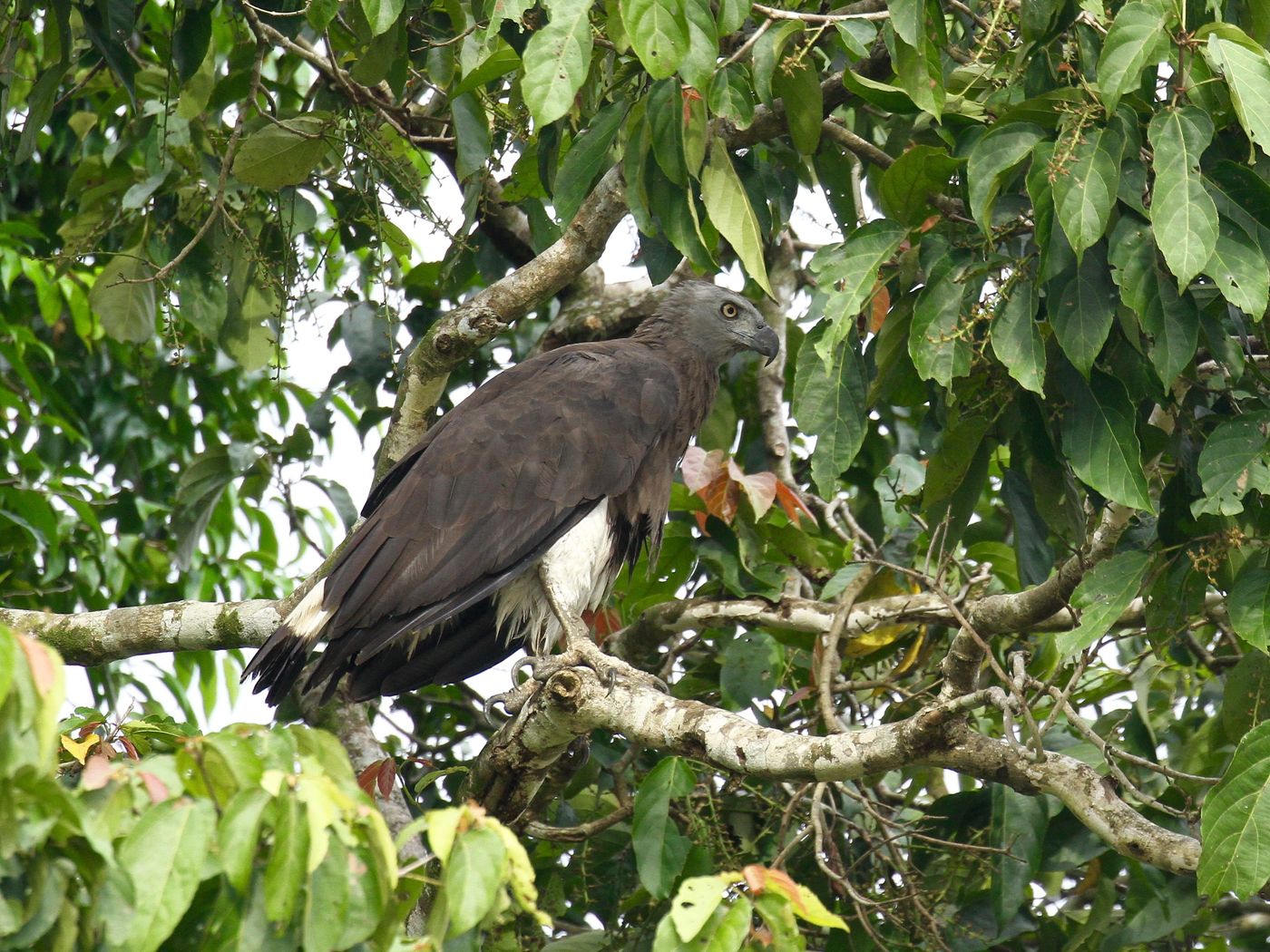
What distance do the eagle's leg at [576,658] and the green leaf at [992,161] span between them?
5.02 ft

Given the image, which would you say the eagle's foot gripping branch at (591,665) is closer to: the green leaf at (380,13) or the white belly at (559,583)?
the white belly at (559,583)

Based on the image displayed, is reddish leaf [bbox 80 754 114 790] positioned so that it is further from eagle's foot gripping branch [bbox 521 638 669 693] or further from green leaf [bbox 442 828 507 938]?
eagle's foot gripping branch [bbox 521 638 669 693]

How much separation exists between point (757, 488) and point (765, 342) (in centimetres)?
87

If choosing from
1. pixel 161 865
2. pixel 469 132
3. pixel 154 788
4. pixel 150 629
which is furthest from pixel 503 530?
pixel 161 865

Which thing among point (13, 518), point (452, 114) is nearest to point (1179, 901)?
point (452, 114)

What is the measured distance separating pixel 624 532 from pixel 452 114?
1518 mm

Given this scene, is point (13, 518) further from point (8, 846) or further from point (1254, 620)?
point (1254, 620)

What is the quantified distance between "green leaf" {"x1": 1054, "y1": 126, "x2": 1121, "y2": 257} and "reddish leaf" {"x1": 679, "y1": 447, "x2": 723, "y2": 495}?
199cm

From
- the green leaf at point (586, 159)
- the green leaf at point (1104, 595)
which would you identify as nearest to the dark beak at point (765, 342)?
the green leaf at point (586, 159)

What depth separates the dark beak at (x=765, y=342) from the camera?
16.9ft

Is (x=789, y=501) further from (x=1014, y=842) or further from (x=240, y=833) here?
(x=240, y=833)

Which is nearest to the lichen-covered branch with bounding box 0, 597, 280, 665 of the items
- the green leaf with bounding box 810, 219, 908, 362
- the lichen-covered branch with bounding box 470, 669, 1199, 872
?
the lichen-covered branch with bounding box 470, 669, 1199, 872

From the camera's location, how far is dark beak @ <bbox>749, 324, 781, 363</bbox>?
515 cm

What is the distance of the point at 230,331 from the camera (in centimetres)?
489
